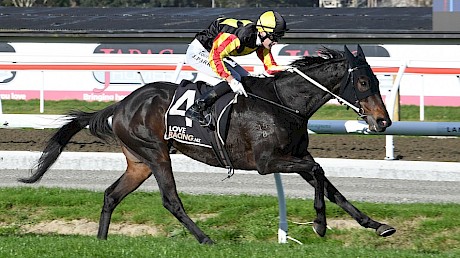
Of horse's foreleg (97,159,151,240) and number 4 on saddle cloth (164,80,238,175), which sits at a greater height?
number 4 on saddle cloth (164,80,238,175)

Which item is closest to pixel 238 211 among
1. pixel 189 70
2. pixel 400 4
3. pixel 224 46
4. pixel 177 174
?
pixel 224 46

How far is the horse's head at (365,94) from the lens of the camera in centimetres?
683

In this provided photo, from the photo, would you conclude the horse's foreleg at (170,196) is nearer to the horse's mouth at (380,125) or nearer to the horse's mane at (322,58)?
the horse's mane at (322,58)

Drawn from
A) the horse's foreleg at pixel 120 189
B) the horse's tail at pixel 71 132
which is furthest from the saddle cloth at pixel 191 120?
the horse's tail at pixel 71 132

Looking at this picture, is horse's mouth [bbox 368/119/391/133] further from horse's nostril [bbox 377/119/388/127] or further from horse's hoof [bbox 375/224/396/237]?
horse's hoof [bbox 375/224/396/237]

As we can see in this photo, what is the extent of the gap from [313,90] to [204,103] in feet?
2.68

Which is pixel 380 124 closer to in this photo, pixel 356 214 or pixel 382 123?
pixel 382 123

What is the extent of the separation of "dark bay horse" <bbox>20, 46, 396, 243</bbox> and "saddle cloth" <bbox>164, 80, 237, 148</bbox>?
0.06 m

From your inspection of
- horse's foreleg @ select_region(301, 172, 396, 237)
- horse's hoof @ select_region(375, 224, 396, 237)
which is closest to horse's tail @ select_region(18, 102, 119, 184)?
horse's foreleg @ select_region(301, 172, 396, 237)

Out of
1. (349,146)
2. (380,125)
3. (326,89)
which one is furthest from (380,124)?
(349,146)

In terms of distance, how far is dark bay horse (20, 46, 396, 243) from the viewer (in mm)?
6902

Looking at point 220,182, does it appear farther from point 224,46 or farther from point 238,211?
point 224,46

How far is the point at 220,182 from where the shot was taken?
34.8 feet

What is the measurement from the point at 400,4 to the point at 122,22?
63.6ft
